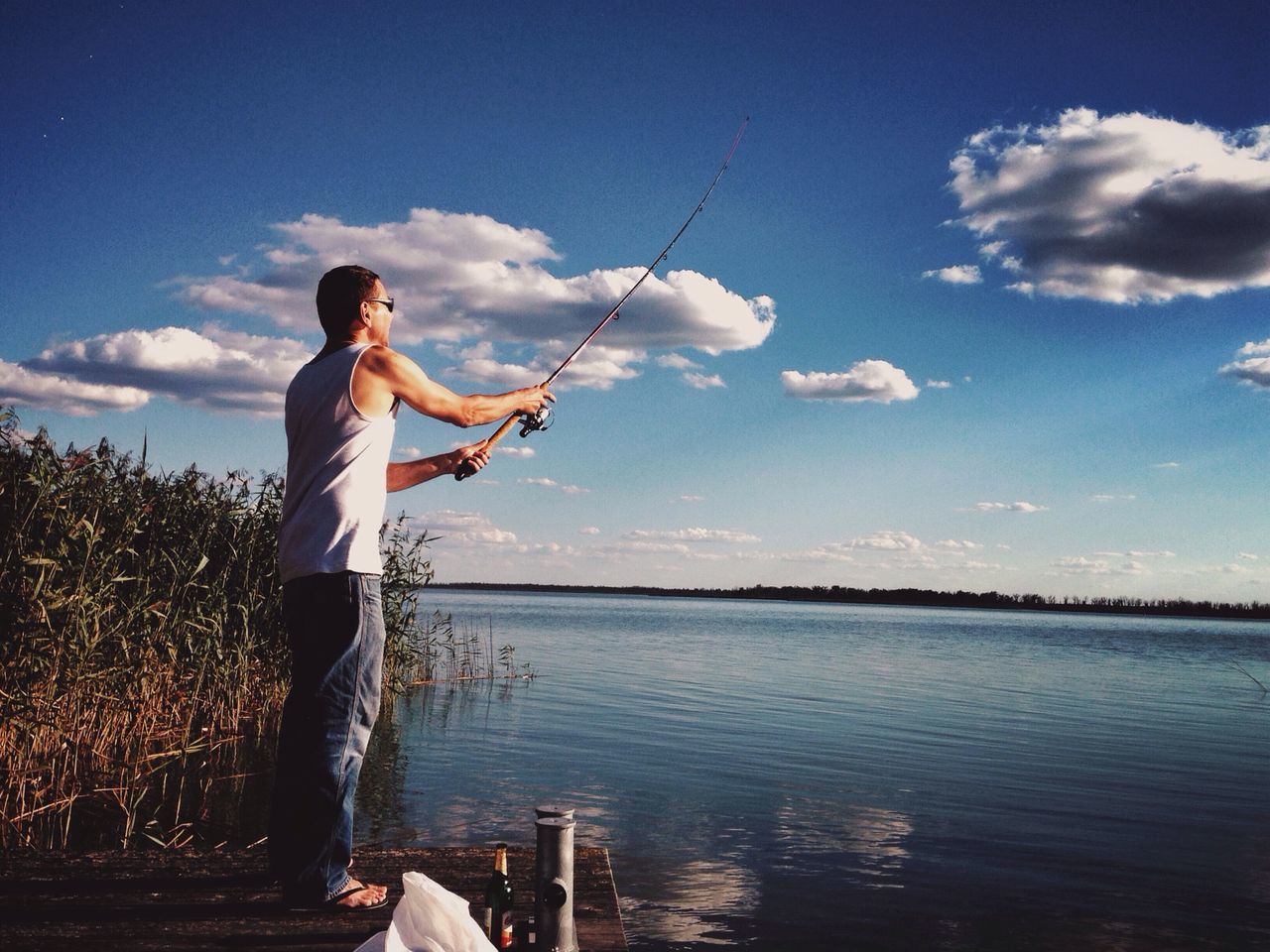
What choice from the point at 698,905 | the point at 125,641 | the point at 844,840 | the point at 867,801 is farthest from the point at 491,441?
the point at 867,801

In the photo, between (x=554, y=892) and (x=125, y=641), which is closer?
(x=554, y=892)

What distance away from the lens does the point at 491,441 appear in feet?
12.3

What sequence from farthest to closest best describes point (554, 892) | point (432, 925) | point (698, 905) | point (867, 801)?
point (867, 801)
point (698, 905)
point (554, 892)
point (432, 925)

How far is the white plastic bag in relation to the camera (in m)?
2.40

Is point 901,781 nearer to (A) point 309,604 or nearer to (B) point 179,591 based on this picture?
(B) point 179,591

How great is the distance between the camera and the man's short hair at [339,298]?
119 inches

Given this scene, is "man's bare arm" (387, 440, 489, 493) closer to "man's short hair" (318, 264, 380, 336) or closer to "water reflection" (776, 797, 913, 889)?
"man's short hair" (318, 264, 380, 336)

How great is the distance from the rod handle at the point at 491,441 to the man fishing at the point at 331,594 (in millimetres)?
580

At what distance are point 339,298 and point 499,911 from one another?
1863 mm

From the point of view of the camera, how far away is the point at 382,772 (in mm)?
9023

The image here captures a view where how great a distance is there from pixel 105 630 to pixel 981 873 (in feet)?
19.2

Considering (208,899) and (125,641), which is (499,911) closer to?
(208,899)

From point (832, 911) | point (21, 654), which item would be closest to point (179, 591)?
point (21, 654)

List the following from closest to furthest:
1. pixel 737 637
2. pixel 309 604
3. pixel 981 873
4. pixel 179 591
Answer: pixel 309 604
pixel 981 873
pixel 179 591
pixel 737 637
